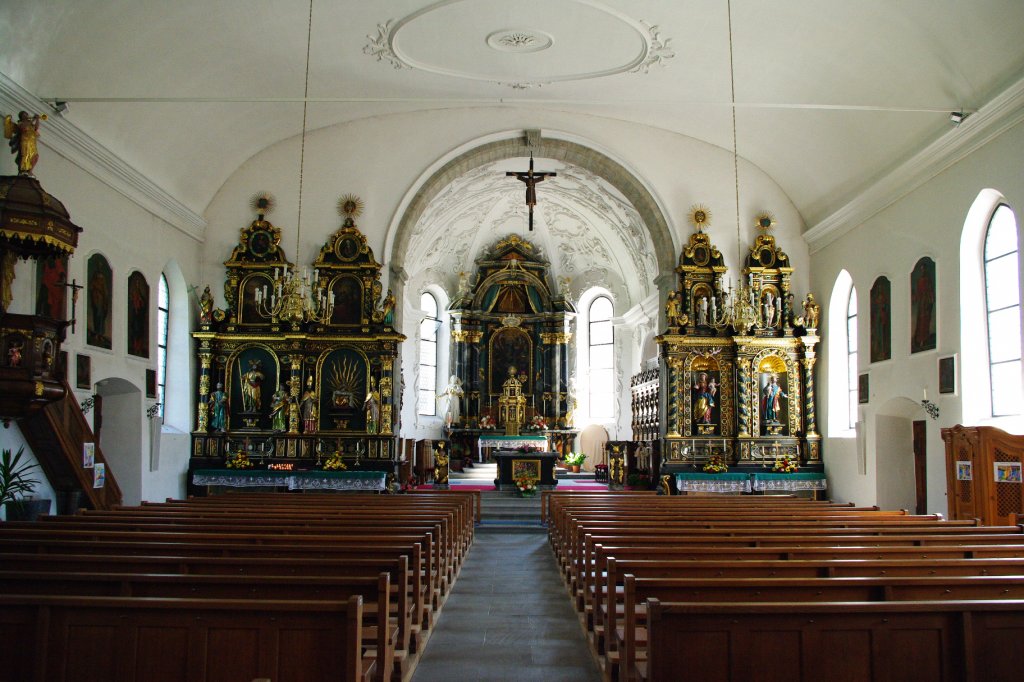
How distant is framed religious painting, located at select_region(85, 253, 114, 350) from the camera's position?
14422 millimetres

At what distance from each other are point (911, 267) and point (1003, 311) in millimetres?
2417

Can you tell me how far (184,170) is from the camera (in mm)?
17969

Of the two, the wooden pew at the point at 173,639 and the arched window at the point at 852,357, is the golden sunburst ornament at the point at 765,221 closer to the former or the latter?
the arched window at the point at 852,357

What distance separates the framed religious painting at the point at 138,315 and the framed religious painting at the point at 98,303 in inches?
35.0

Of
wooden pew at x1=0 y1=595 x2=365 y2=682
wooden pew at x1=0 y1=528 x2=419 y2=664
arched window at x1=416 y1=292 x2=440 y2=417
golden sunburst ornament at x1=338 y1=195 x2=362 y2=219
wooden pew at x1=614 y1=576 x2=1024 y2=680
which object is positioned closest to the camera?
wooden pew at x1=0 y1=595 x2=365 y2=682

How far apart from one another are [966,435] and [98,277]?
14.9 meters

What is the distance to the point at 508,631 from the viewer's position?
7977 mm


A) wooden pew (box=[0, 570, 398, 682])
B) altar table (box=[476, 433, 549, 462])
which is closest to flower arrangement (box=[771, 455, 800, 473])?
altar table (box=[476, 433, 549, 462])

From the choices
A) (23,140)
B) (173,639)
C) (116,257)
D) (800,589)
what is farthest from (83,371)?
(800,589)

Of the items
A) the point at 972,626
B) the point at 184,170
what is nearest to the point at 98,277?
the point at 184,170

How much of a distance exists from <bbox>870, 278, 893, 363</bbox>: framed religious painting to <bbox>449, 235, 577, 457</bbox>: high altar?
12381 mm

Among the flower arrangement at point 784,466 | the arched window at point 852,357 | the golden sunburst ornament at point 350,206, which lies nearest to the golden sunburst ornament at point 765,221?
the arched window at point 852,357

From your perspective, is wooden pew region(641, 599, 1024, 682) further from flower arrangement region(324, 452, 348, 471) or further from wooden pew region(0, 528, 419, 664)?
flower arrangement region(324, 452, 348, 471)

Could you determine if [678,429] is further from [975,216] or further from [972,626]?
[972,626]
